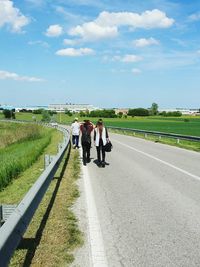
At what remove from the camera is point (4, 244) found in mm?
3969

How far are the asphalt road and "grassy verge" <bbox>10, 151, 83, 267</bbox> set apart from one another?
1.31 ft

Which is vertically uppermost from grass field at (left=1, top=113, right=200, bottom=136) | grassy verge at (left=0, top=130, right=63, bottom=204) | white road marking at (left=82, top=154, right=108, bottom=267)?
white road marking at (left=82, top=154, right=108, bottom=267)

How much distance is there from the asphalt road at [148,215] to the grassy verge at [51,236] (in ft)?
1.31

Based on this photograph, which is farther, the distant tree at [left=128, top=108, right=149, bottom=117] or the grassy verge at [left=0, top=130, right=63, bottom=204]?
the distant tree at [left=128, top=108, right=149, bottom=117]

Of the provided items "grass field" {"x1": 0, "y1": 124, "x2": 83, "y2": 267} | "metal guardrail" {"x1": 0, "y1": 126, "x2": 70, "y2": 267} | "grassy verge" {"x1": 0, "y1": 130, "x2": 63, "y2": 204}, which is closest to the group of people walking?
"grassy verge" {"x1": 0, "y1": 130, "x2": 63, "y2": 204}

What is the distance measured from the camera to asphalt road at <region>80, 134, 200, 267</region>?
560 cm

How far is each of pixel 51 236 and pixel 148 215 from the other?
217 cm

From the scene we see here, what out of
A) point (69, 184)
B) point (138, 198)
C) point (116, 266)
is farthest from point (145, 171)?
point (116, 266)

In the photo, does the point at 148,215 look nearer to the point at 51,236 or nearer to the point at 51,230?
the point at 51,230

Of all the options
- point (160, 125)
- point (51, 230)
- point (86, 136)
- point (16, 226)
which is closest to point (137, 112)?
point (160, 125)

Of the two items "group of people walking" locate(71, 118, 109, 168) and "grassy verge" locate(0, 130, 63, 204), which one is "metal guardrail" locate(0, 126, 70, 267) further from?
"group of people walking" locate(71, 118, 109, 168)

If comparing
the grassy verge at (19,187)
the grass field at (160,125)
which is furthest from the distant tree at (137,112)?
the grassy verge at (19,187)

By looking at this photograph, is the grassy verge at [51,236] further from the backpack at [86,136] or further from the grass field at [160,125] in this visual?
the grass field at [160,125]

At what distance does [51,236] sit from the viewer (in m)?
6.37
